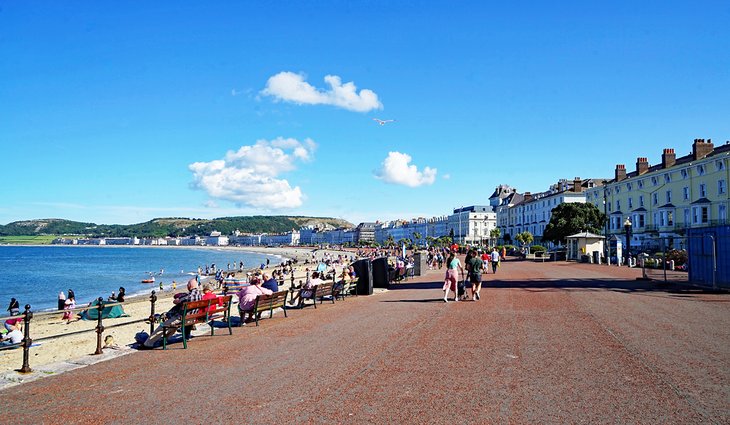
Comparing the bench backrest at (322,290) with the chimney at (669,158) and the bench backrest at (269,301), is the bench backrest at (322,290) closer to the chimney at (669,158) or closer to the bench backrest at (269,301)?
the bench backrest at (269,301)

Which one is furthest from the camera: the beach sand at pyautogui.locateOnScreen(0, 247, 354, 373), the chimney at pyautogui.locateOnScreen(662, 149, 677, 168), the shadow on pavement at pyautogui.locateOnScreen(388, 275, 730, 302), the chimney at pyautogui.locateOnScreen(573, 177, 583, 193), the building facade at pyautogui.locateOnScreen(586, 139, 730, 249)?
the chimney at pyautogui.locateOnScreen(573, 177, 583, 193)

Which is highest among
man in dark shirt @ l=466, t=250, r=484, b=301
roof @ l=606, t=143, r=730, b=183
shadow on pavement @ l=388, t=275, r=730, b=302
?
roof @ l=606, t=143, r=730, b=183

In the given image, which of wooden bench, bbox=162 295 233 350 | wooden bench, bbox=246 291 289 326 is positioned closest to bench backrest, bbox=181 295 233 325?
wooden bench, bbox=162 295 233 350

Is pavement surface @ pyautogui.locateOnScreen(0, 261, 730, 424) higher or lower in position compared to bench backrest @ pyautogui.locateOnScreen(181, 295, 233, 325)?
lower

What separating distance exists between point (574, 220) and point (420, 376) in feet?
168

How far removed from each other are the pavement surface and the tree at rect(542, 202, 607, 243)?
143 feet

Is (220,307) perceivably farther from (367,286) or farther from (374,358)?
(367,286)

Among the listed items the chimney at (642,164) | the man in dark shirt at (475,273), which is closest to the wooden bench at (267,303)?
the man in dark shirt at (475,273)

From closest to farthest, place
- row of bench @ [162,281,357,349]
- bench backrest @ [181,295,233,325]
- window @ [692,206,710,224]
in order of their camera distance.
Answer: row of bench @ [162,281,357,349] → bench backrest @ [181,295,233,325] → window @ [692,206,710,224]

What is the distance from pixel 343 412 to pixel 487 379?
210 centimetres

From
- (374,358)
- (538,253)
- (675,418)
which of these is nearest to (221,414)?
(374,358)

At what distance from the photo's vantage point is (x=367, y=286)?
753 inches

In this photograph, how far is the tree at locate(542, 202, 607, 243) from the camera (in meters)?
53.7

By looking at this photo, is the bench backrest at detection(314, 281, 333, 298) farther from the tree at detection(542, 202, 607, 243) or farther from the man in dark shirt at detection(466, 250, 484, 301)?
the tree at detection(542, 202, 607, 243)
